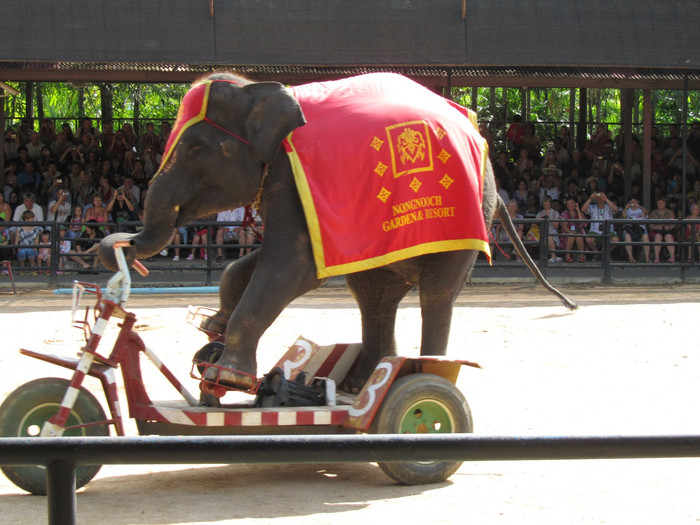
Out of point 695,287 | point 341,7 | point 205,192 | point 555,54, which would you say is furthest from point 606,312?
point 205,192

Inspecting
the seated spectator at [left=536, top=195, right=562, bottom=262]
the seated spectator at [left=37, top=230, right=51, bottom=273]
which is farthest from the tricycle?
the seated spectator at [left=536, top=195, right=562, bottom=262]

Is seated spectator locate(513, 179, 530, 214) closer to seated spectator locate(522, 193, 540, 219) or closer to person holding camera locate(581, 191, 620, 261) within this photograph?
seated spectator locate(522, 193, 540, 219)

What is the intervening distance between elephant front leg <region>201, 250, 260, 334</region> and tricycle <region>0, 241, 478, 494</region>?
0.25 m

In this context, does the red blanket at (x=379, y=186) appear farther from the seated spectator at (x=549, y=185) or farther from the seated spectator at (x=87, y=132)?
the seated spectator at (x=87, y=132)

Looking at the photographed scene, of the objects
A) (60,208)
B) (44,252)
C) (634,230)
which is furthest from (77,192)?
(634,230)

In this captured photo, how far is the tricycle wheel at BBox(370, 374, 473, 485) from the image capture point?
15.4 ft

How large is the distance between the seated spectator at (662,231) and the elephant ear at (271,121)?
10716 millimetres

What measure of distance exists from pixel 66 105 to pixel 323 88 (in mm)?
22155

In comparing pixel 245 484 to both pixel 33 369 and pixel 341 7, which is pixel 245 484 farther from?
pixel 341 7

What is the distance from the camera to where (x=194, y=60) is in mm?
13859

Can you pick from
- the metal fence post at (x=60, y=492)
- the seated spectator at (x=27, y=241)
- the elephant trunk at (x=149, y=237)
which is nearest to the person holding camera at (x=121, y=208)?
the seated spectator at (x=27, y=241)

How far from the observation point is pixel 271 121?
488 centimetres

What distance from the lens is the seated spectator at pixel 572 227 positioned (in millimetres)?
14580

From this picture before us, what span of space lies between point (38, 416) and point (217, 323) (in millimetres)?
1198
